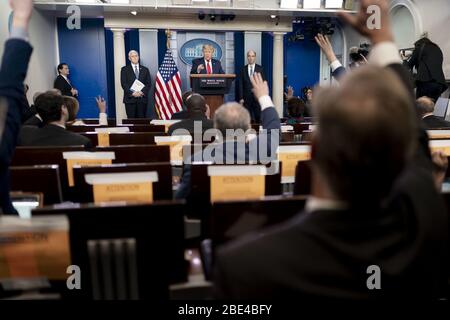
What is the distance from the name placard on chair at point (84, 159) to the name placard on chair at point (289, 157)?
89cm

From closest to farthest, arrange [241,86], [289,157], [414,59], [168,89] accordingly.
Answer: [289,157]
[414,59]
[168,89]
[241,86]

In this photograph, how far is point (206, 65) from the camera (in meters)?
7.67

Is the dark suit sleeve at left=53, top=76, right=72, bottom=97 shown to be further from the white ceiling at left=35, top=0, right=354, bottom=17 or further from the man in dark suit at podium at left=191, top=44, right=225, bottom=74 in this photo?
the man in dark suit at podium at left=191, top=44, right=225, bottom=74

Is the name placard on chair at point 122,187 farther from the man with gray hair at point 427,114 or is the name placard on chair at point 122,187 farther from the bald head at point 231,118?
the man with gray hair at point 427,114

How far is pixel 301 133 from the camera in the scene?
11.7 ft

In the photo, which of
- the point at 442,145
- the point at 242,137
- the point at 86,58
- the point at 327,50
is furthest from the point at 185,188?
the point at 86,58

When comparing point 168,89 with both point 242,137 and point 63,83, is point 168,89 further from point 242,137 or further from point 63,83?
point 242,137

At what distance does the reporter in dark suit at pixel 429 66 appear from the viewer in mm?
6121

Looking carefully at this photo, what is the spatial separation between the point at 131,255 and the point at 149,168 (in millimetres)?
594

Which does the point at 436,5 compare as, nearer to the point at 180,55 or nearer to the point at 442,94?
the point at 442,94

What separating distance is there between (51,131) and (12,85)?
1370 millimetres

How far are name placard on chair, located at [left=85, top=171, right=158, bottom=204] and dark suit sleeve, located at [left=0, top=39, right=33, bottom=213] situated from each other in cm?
31

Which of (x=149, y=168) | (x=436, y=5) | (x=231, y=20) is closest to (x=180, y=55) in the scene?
(x=231, y=20)

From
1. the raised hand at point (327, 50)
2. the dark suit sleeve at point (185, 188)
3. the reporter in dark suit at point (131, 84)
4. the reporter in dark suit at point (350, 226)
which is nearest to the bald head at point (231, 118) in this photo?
the dark suit sleeve at point (185, 188)
